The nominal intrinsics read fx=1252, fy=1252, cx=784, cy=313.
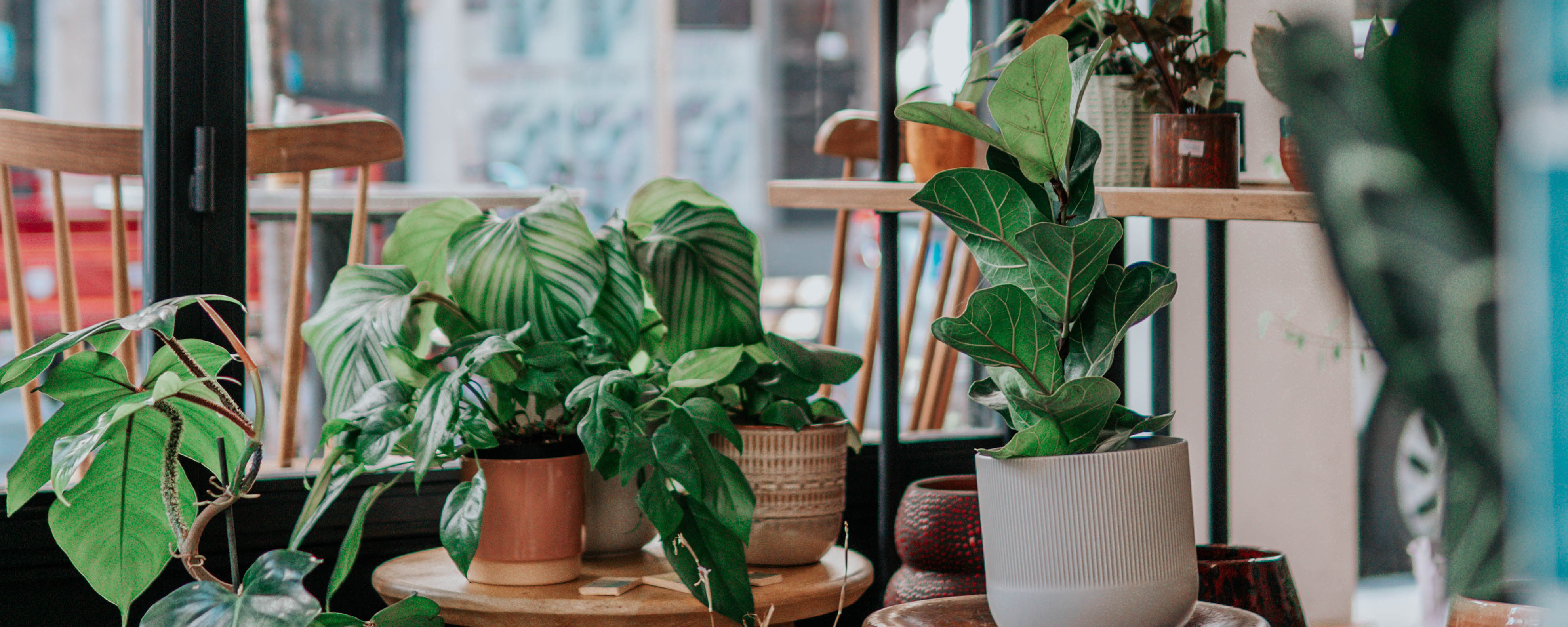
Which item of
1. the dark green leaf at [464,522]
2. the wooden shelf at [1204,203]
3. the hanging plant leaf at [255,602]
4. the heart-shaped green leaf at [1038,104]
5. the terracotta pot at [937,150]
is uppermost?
the terracotta pot at [937,150]

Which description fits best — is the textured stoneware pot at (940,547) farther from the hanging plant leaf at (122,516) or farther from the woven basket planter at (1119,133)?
the hanging plant leaf at (122,516)

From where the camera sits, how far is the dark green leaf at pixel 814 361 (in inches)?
50.0

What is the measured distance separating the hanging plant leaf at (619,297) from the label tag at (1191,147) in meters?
0.56

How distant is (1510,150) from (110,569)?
46.4 inches

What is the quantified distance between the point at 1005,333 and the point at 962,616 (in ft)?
0.76

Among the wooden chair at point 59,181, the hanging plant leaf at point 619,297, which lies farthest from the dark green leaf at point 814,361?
the wooden chair at point 59,181

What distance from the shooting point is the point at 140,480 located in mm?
1115

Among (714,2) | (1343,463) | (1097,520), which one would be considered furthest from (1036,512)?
(714,2)

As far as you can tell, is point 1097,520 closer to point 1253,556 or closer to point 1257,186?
point 1253,556

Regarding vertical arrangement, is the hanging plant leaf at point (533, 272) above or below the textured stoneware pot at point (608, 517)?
above

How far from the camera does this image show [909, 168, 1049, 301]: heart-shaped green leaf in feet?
2.75

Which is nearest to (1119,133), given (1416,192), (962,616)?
(962,616)

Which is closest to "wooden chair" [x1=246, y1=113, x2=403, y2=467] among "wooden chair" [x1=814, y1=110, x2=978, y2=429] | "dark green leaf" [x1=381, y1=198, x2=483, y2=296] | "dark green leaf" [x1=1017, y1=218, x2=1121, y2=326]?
"dark green leaf" [x1=381, y1=198, x2=483, y2=296]

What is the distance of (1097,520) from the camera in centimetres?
80
